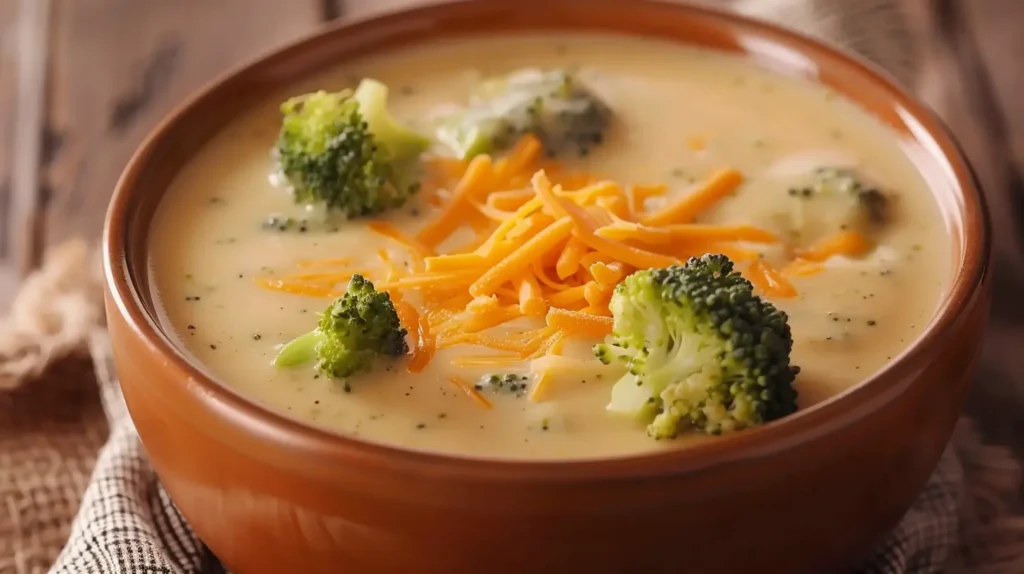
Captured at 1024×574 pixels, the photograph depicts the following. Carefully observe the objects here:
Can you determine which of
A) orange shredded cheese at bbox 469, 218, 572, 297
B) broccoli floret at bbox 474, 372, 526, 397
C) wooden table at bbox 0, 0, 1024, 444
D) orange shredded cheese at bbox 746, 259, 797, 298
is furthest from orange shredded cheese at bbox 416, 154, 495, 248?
wooden table at bbox 0, 0, 1024, 444

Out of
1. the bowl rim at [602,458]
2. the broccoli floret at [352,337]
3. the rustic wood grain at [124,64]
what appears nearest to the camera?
the bowl rim at [602,458]

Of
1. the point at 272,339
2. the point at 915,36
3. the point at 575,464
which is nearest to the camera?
the point at 575,464

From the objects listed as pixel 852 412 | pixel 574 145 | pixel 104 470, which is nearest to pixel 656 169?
pixel 574 145

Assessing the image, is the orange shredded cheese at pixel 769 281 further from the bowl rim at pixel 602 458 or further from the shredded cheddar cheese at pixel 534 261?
the bowl rim at pixel 602 458


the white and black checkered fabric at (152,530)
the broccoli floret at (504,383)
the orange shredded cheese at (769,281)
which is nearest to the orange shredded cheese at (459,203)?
the broccoli floret at (504,383)

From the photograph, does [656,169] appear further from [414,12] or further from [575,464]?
[575,464]

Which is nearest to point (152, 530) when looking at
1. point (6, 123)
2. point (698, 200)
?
point (698, 200)
